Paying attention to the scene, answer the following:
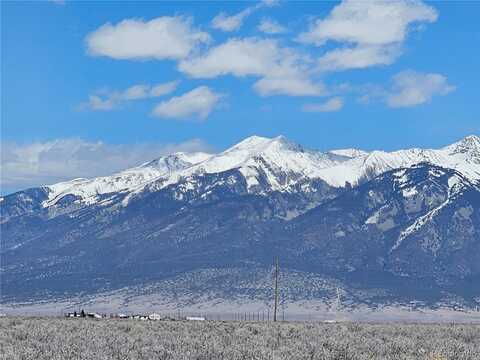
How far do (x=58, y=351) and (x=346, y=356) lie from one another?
31.5 feet

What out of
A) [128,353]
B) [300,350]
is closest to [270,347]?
[300,350]

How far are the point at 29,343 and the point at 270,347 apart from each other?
8.65 meters

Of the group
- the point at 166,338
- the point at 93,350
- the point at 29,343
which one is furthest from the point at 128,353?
the point at 166,338

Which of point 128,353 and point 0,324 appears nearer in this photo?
point 128,353

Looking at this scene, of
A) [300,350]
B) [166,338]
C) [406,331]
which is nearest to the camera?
[300,350]

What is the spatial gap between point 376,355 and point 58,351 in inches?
431

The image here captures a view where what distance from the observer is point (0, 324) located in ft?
→ 144

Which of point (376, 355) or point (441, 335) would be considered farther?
point (441, 335)

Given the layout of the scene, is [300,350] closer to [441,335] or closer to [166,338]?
[166,338]

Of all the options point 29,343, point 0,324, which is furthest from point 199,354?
point 0,324

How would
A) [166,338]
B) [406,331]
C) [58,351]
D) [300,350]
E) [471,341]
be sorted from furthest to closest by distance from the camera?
[406,331], [471,341], [166,338], [300,350], [58,351]

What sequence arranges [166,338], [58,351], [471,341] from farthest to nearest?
[471,341] < [166,338] < [58,351]

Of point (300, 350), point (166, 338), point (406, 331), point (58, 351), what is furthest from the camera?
point (406, 331)

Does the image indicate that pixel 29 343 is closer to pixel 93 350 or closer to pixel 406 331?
pixel 93 350
